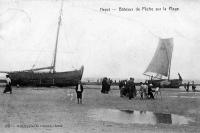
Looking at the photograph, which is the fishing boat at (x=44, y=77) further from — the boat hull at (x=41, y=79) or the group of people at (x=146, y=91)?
the group of people at (x=146, y=91)

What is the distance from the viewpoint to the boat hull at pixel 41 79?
147 ft

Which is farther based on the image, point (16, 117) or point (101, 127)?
point (16, 117)

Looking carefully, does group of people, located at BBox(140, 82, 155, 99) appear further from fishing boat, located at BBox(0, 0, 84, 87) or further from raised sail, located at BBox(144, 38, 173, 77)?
raised sail, located at BBox(144, 38, 173, 77)

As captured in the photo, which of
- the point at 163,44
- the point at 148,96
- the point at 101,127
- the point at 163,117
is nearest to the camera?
the point at 101,127

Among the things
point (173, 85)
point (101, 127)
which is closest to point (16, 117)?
point (101, 127)

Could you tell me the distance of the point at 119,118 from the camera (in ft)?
44.1

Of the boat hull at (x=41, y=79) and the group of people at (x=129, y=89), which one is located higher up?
the group of people at (x=129, y=89)

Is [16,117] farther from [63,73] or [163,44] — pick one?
[163,44]

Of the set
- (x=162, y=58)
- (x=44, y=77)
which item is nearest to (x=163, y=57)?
(x=162, y=58)

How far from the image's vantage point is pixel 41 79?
45625 mm

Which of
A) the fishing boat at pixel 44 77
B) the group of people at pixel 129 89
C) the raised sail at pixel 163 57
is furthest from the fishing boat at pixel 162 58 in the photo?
the group of people at pixel 129 89

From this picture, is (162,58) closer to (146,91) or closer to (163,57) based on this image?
(163,57)

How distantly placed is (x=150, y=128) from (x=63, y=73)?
36.5 m

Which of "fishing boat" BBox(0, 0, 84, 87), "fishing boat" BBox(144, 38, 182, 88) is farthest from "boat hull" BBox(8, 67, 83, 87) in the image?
"fishing boat" BBox(144, 38, 182, 88)
